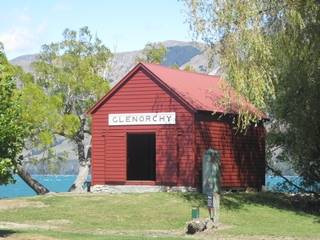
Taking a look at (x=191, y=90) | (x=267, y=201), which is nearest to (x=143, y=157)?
(x=191, y=90)

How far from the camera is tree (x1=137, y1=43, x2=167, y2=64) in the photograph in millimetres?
53250

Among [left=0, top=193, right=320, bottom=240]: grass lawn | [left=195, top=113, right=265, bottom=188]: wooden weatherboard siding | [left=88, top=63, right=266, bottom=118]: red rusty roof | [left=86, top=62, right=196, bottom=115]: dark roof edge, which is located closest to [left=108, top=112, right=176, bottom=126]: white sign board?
[left=86, top=62, right=196, bottom=115]: dark roof edge

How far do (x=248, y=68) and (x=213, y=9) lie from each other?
2703 millimetres

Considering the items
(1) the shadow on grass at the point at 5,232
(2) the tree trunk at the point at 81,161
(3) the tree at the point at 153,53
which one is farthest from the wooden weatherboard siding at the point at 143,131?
(3) the tree at the point at 153,53

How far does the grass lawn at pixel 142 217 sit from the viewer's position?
Answer: 68.4ft

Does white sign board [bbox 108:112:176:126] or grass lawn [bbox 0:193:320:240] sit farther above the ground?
white sign board [bbox 108:112:176:126]

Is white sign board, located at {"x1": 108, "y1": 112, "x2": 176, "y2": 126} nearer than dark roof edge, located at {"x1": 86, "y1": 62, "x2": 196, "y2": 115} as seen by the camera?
No

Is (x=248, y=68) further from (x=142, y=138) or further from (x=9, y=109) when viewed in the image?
(x=142, y=138)

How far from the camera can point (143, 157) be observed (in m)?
37.8

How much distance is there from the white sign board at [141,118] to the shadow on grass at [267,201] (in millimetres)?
3916

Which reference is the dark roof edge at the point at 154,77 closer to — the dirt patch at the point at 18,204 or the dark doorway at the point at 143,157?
the dark doorway at the point at 143,157

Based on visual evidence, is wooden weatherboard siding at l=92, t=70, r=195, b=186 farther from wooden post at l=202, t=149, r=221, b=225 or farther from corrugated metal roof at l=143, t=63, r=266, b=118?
wooden post at l=202, t=149, r=221, b=225

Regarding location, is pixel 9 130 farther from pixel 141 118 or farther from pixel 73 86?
pixel 73 86

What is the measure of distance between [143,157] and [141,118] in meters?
6.69
